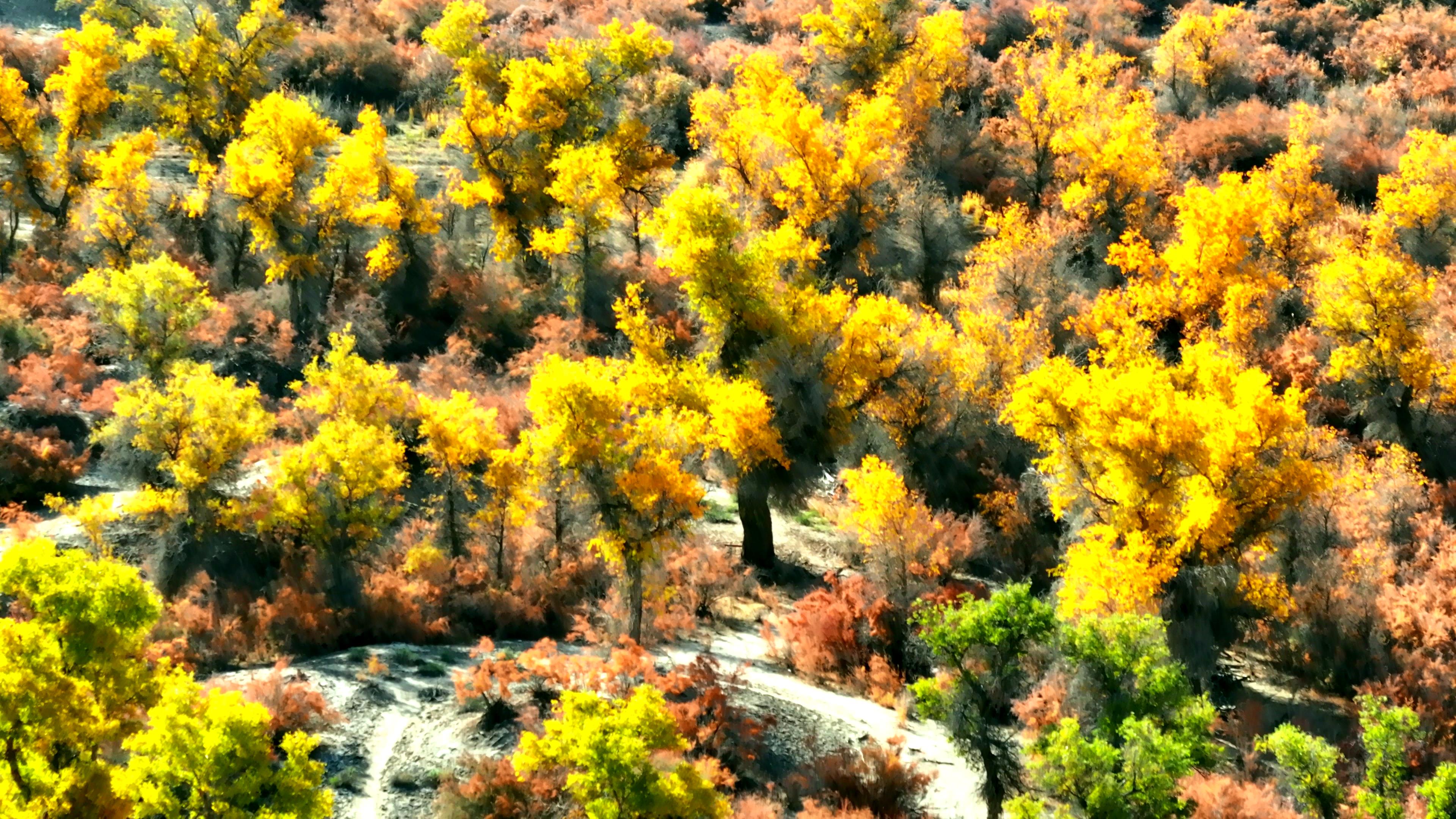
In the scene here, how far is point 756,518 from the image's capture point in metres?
32.7

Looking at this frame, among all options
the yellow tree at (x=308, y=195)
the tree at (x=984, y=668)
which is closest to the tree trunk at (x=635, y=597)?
the tree at (x=984, y=668)

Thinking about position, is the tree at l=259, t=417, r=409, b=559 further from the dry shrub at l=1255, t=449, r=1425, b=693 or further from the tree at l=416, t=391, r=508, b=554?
the dry shrub at l=1255, t=449, r=1425, b=693

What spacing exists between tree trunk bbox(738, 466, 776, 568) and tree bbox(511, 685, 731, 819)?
49.1ft

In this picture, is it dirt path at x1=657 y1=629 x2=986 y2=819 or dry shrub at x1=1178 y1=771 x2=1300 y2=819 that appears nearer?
dry shrub at x1=1178 y1=771 x2=1300 y2=819

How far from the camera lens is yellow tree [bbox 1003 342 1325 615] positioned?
27.1 m

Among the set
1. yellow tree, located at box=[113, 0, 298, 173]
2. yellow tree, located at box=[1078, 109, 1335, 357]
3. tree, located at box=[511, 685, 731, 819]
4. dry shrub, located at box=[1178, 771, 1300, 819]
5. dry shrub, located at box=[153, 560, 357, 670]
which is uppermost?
yellow tree, located at box=[113, 0, 298, 173]

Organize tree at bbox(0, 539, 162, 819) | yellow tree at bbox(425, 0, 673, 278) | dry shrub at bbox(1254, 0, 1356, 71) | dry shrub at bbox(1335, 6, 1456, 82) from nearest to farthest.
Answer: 1. tree at bbox(0, 539, 162, 819)
2. yellow tree at bbox(425, 0, 673, 278)
3. dry shrub at bbox(1335, 6, 1456, 82)
4. dry shrub at bbox(1254, 0, 1356, 71)

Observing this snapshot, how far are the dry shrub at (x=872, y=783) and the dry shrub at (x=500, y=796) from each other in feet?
16.5

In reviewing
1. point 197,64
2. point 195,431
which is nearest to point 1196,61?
point 197,64

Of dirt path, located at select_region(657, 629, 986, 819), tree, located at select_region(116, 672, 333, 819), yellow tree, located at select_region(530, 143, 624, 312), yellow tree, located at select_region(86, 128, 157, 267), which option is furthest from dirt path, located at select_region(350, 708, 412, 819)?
yellow tree, located at select_region(86, 128, 157, 267)

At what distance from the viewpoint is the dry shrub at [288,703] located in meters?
21.3

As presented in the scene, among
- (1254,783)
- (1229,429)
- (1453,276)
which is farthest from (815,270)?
(1254,783)

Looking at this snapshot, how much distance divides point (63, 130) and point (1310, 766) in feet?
145

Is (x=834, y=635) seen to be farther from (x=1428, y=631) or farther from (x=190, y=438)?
(x=190, y=438)
